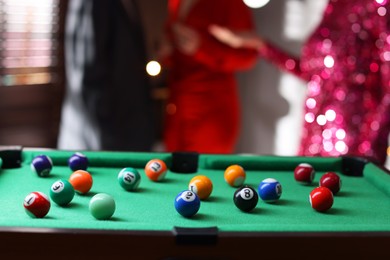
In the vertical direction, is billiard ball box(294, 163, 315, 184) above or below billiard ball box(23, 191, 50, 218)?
above

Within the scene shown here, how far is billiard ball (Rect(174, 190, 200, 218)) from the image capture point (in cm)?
150

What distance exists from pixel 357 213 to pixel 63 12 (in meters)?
2.69

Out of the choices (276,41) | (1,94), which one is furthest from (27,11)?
(276,41)

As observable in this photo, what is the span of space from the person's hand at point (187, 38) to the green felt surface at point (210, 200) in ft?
4.02

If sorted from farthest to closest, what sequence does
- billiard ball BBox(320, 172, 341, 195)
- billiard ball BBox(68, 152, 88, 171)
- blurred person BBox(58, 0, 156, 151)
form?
blurred person BBox(58, 0, 156, 151) < billiard ball BBox(68, 152, 88, 171) < billiard ball BBox(320, 172, 341, 195)

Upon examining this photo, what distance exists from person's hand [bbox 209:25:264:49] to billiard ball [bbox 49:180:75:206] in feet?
5.43

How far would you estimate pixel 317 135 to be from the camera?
101 inches

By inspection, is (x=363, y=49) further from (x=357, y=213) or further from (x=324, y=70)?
(x=357, y=213)

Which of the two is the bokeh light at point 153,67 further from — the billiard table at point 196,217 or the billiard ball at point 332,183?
the billiard ball at point 332,183

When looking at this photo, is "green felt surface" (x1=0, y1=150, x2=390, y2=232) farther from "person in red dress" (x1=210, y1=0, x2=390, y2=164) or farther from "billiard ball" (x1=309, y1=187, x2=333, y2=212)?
"person in red dress" (x1=210, y1=0, x2=390, y2=164)

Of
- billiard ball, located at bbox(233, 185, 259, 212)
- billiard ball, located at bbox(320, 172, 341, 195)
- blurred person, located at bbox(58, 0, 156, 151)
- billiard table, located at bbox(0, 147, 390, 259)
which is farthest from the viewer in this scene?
blurred person, located at bbox(58, 0, 156, 151)

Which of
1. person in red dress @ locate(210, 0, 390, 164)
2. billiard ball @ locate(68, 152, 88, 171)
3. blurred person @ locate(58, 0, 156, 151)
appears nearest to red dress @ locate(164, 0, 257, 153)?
blurred person @ locate(58, 0, 156, 151)

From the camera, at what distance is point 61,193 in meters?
1.57

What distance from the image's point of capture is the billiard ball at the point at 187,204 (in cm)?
150
